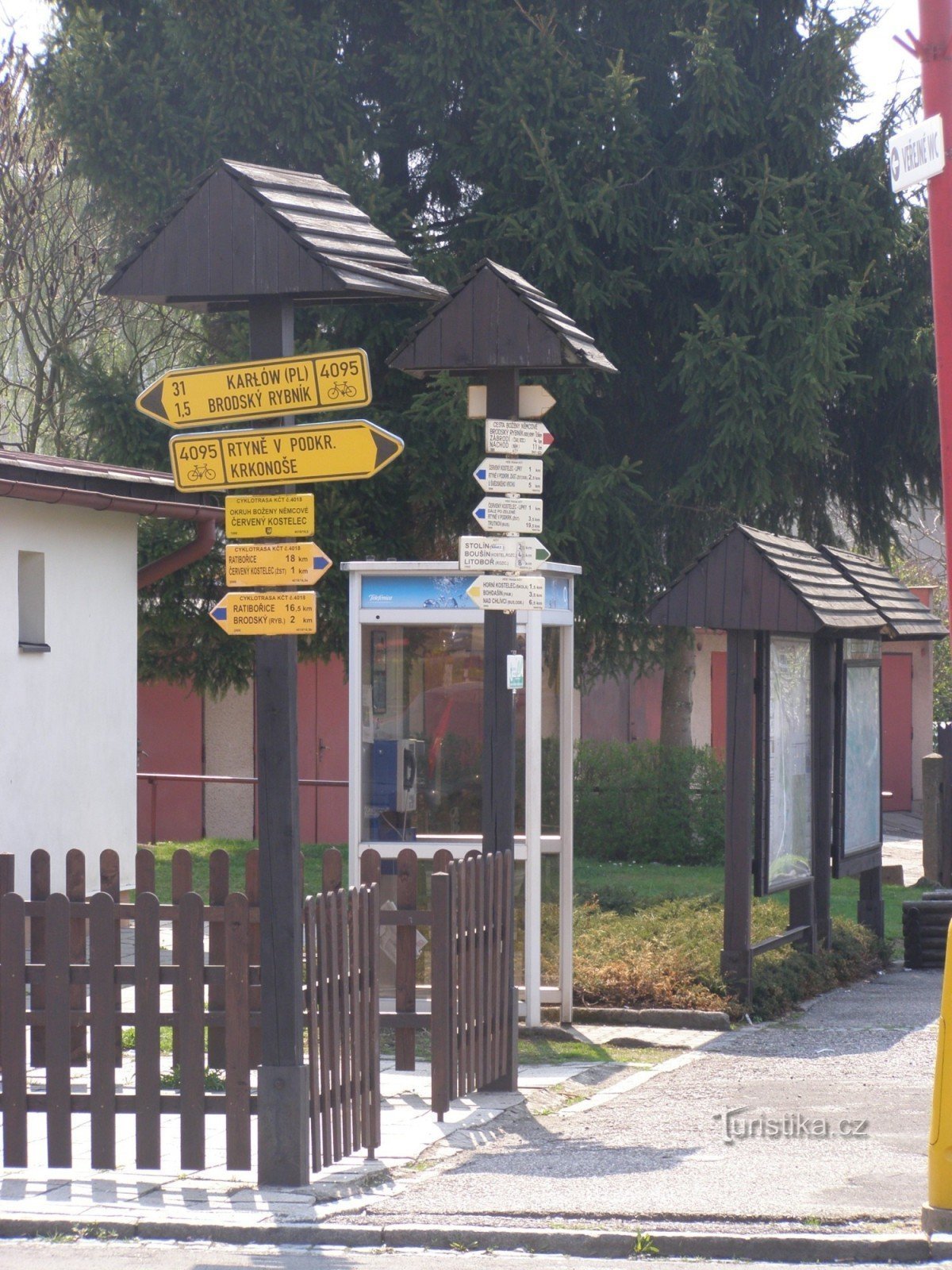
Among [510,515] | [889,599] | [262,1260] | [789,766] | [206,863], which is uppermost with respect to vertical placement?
[510,515]

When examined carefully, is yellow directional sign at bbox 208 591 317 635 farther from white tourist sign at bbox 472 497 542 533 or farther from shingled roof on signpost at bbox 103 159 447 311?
white tourist sign at bbox 472 497 542 533

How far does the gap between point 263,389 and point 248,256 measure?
53 centimetres

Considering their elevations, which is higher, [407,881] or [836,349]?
[836,349]

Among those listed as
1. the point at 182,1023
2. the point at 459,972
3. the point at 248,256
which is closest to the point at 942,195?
the point at 248,256

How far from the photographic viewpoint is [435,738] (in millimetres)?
9742

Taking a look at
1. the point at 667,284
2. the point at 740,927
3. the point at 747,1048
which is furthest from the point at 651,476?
the point at 747,1048

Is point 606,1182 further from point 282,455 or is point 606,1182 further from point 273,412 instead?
point 273,412

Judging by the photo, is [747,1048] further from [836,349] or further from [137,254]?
[836,349]

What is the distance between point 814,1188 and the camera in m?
5.86

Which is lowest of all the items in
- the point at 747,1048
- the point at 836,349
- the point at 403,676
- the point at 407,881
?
the point at 747,1048

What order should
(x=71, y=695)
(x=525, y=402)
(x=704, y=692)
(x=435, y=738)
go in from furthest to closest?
(x=704, y=692)
(x=71, y=695)
(x=435, y=738)
(x=525, y=402)

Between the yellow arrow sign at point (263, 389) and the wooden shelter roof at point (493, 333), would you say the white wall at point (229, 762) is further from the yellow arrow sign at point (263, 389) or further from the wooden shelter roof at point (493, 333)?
the yellow arrow sign at point (263, 389)

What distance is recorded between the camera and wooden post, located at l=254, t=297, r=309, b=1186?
6.00 metres

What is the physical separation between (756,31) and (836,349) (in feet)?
15.2
